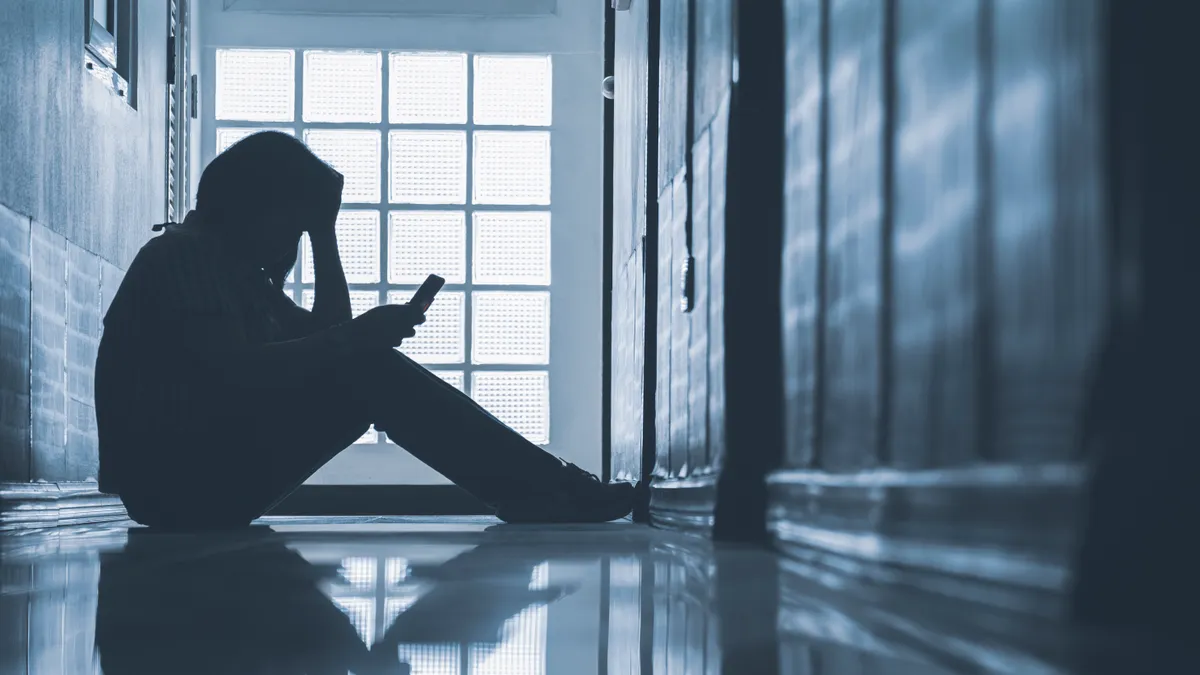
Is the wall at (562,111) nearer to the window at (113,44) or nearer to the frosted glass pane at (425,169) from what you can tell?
the frosted glass pane at (425,169)

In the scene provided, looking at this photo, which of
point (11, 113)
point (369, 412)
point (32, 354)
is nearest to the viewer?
point (369, 412)

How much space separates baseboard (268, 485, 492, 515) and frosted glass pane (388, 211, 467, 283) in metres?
1.03

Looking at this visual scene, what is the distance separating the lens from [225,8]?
18.8 ft

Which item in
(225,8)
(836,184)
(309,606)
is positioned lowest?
(309,606)

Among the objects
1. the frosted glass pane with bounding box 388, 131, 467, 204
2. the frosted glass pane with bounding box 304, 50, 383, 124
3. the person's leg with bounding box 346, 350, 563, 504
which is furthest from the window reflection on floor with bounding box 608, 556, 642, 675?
the frosted glass pane with bounding box 304, 50, 383, 124

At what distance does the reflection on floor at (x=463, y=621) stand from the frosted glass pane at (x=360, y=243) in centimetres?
430

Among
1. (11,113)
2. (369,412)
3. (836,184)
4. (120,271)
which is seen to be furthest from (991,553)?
(120,271)

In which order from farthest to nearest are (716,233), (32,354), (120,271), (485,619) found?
(120,271), (32,354), (716,233), (485,619)

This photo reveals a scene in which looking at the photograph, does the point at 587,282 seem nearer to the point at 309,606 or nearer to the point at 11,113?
the point at 11,113

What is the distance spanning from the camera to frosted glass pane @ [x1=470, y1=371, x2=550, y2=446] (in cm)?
578

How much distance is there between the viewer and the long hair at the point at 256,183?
2494mm

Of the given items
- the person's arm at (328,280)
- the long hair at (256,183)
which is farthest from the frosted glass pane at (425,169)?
the long hair at (256,183)

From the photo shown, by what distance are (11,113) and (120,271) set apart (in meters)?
1.24

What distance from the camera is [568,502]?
2479mm
